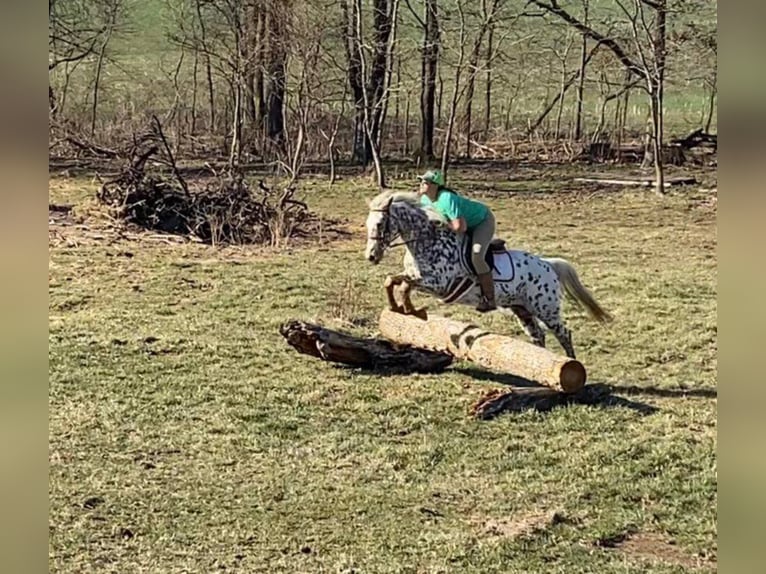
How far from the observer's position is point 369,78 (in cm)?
1972

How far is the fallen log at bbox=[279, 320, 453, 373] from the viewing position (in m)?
6.93

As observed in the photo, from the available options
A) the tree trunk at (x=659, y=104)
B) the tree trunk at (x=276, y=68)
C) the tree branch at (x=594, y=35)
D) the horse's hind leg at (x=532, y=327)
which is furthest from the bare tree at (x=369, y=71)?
the horse's hind leg at (x=532, y=327)

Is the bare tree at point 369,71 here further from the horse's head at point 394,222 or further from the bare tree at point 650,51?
the horse's head at point 394,222

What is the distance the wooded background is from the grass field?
6032 millimetres

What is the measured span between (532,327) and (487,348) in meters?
0.69

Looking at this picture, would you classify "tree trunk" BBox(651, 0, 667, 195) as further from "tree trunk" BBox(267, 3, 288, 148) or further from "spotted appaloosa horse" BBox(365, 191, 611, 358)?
"spotted appaloosa horse" BBox(365, 191, 611, 358)

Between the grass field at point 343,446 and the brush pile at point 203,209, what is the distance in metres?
2.45

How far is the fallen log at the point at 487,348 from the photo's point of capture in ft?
19.6

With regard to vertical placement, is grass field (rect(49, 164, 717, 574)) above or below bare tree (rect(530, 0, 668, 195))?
below

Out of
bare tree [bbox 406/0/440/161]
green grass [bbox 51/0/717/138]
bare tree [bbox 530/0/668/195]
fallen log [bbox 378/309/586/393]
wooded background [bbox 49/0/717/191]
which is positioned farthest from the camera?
bare tree [bbox 406/0/440/161]

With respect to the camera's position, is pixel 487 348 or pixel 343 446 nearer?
pixel 343 446

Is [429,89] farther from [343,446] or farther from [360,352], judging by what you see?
[343,446]

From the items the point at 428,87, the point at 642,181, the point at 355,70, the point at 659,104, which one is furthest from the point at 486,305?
the point at 428,87

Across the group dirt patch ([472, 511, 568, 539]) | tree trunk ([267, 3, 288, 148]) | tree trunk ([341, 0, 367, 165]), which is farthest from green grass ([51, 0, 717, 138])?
dirt patch ([472, 511, 568, 539])
